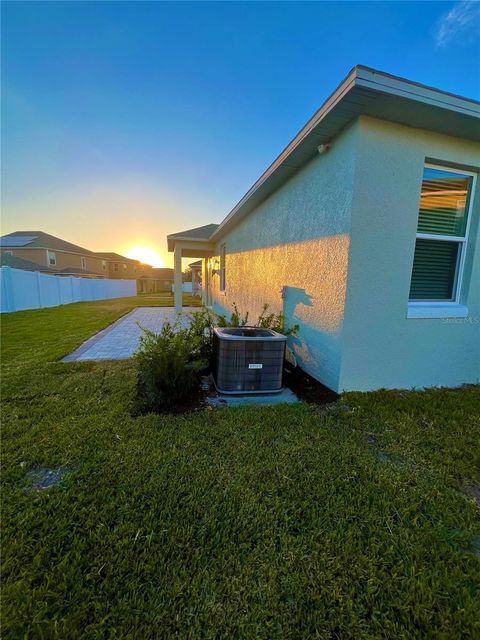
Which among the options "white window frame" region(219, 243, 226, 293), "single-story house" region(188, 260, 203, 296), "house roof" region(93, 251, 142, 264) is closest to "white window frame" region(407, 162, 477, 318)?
"white window frame" region(219, 243, 226, 293)

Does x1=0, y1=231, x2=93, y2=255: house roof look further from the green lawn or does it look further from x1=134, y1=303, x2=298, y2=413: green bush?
the green lawn

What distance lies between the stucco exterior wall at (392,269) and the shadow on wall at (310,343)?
0.19 metres

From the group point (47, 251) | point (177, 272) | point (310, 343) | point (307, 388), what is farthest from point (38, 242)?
point (307, 388)

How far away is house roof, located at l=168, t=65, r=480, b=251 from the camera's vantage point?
2.59 metres

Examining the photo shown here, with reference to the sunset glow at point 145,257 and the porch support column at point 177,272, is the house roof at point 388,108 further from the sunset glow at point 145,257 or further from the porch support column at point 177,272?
the sunset glow at point 145,257

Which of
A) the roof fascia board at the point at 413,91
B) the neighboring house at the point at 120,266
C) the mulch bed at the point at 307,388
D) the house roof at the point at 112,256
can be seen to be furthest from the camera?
the neighboring house at the point at 120,266

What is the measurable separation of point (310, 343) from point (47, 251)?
34477 millimetres

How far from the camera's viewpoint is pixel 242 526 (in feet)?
5.41

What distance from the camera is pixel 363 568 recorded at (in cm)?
141

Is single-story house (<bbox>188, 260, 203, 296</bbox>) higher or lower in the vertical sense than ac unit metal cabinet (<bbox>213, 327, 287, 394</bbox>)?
higher

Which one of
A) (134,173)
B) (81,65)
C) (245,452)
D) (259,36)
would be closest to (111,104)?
(81,65)

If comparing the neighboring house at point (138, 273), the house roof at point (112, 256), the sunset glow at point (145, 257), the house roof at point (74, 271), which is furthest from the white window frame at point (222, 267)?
the house roof at point (112, 256)

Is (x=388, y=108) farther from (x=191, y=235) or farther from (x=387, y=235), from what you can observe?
(x=191, y=235)

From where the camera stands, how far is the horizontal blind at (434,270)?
3.78 meters
